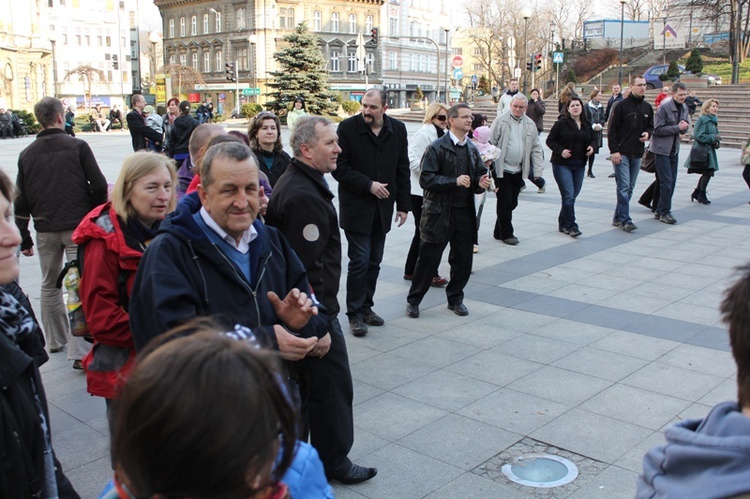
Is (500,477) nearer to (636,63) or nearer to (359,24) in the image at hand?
(636,63)

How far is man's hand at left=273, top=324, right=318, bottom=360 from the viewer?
3000 millimetres

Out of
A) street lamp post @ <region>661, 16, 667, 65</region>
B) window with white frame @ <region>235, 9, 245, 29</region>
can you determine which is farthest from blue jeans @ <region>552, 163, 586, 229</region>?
window with white frame @ <region>235, 9, 245, 29</region>

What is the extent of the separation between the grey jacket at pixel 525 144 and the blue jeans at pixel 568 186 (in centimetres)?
47

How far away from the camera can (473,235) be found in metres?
7.20

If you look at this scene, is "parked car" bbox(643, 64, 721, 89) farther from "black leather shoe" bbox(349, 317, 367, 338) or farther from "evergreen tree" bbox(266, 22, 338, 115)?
"black leather shoe" bbox(349, 317, 367, 338)

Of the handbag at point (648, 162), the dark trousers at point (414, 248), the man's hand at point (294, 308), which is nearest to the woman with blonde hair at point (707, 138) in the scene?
the handbag at point (648, 162)

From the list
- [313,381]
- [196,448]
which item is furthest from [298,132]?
[196,448]

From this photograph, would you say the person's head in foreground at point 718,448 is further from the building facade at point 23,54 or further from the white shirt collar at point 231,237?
the building facade at point 23,54

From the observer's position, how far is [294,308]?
9.89ft

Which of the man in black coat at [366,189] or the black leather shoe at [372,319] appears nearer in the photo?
the man in black coat at [366,189]

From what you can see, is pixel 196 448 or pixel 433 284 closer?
pixel 196 448

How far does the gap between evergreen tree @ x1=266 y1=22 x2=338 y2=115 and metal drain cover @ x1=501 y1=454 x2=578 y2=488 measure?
1560 inches

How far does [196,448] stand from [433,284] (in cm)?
710

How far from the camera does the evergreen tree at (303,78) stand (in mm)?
43250
